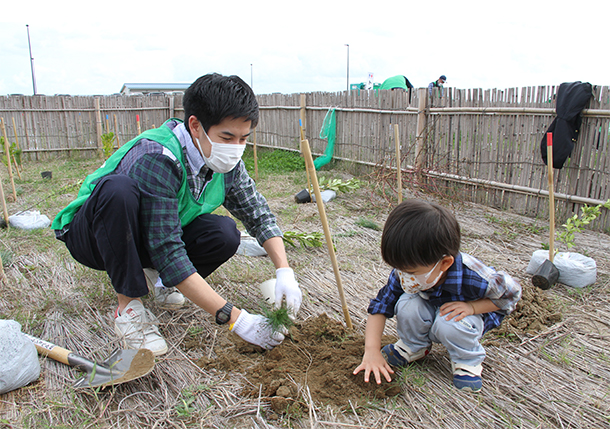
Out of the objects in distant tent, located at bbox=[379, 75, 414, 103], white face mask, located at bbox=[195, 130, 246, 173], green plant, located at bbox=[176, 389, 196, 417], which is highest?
distant tent, located at bbox=[379, 75, 414, 103]

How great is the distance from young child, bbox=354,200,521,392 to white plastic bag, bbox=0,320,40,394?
126 centimetres

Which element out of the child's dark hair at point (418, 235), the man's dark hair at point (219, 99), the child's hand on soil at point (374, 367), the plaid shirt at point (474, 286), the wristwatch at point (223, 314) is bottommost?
the child's hand on soil at point (374, 367)

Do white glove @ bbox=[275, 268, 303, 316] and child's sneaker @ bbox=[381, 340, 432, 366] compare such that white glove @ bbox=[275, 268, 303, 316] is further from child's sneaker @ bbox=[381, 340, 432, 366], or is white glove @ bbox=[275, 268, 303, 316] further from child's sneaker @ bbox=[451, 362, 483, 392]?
child's sneaker @ bbox=[451, 362, 483, 392]

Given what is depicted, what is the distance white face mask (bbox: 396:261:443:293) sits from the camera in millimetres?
1468

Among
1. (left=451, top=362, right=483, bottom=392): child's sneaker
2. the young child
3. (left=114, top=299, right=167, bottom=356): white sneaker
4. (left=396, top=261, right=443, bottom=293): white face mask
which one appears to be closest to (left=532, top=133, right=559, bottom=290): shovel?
the young child

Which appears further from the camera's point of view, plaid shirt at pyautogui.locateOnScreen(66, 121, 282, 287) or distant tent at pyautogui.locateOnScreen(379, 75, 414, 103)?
distant tent at pyautogui.locateOnScreen(379, 75, 414, 103)

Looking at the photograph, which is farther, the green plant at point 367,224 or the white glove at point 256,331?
the green plant at point 367,224

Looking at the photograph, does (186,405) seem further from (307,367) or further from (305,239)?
(305,239)

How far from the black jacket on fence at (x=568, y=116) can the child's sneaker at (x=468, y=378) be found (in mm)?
3380

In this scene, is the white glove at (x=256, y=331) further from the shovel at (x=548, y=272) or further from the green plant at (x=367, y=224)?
the green plant at (x=367, y=224)

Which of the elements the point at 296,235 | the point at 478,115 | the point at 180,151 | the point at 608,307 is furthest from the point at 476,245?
the point at 180,151

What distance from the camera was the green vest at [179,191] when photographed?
5.83 feet

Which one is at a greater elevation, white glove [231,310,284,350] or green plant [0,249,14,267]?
white glove [231,310,284,350]

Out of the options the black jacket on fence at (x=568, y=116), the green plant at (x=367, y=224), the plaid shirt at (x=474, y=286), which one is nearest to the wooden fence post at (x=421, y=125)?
the black jacket on fence at (x=568, y=116)
